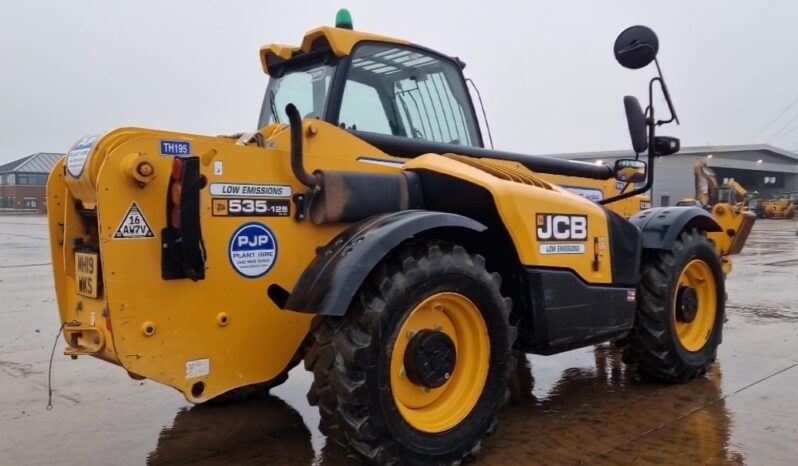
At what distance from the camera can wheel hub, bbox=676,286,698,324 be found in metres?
4.84

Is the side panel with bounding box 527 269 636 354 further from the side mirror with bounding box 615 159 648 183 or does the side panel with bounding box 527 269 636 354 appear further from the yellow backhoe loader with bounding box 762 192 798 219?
the yellow backhoe loader with bounding box 762 192 798 219

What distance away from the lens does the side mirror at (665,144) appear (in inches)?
178

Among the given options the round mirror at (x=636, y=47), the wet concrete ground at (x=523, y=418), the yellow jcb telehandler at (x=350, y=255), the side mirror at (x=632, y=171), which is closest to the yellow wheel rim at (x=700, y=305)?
the wet concrete ground at (x=523, y=418)

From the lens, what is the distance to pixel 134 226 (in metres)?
2.98

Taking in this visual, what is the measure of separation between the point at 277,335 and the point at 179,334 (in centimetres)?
54

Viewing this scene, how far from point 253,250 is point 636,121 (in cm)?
260

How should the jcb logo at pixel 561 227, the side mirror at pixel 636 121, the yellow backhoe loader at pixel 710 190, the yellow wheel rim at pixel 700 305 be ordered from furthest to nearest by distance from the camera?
the yellow backhoe loader at pixel 710 190, the yellow wheel rim at pixel 700 305, the side mirror at pixel 636 121, the jcb logo at pixel 561 227

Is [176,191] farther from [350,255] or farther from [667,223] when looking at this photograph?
[667,223]

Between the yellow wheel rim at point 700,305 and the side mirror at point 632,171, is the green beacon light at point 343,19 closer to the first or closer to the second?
the side mirror at point 632,171

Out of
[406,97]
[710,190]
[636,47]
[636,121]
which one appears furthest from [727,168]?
[406,97]

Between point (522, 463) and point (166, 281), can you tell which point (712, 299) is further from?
point (166, 281)

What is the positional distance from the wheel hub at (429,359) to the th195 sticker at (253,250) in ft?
2.72

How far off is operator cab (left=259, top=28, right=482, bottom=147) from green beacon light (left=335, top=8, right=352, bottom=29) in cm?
26

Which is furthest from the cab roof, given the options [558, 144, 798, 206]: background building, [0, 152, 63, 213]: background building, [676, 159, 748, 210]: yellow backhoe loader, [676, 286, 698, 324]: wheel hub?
[0, 152, 63, 213]: background building
